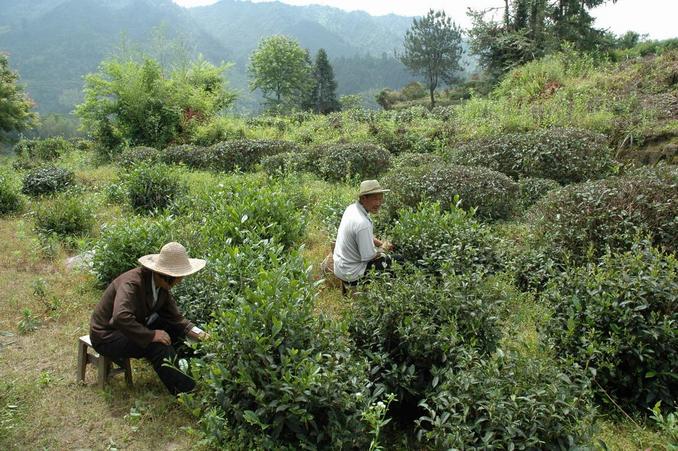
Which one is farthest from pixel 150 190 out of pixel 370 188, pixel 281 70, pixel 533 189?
pixel 281 70

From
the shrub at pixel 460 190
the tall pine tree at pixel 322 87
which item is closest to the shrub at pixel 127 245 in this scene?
the shrub at pixel 460 190

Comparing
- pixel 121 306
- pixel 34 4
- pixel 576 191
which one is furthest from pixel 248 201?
pixel 34 4

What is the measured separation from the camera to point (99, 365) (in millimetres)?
4223

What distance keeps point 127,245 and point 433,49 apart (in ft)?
171

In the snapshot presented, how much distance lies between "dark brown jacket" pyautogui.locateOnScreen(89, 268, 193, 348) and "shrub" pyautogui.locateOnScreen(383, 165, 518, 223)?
12.8 ft

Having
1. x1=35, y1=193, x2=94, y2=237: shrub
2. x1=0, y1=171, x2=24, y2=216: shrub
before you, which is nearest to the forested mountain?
x1=0, y1=171, x2=24, y2=216: shrub

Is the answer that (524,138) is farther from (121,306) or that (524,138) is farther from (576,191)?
(121,306)

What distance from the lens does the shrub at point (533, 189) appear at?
8.04m

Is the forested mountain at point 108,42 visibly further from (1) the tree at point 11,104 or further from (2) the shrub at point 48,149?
(2) the shrub at point 48,149

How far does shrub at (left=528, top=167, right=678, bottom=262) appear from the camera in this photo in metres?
5.21

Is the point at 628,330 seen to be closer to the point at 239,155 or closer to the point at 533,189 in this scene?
the point at 533,189

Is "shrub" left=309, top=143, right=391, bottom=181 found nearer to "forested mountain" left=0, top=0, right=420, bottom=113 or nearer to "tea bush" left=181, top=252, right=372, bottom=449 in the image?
"tea bush" left=181, top=252, right=372, bottom=449

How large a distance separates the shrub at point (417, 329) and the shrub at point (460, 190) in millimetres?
3285

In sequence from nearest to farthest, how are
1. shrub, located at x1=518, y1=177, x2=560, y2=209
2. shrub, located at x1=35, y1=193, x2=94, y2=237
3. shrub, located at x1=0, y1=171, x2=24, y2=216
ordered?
shrub, located at x1=518, y1=177, x2=560, y2=209
shrub, located at x1=35, y1=193, x2=94, y2=237
shrub, located at x1=0, y1=171, x2=24, y2=216
